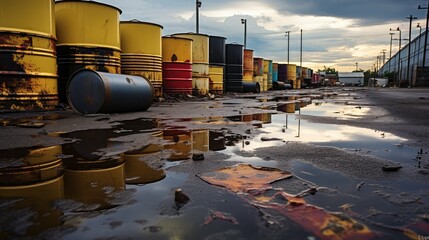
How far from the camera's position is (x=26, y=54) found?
764cm

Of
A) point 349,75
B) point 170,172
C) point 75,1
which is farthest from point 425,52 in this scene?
point 170,172

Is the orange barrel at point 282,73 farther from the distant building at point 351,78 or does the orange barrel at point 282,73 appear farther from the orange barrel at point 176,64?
the distant building at point 351,78

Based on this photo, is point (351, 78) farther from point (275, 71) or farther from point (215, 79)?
point (215, 79)

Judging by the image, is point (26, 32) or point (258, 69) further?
point (258, 69)

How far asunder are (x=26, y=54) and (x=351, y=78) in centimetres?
9340

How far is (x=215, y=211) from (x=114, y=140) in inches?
107

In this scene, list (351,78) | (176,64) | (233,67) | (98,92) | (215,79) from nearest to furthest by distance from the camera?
(98,92)
(176,64)
(215,79)
(233,67)
(351,78)

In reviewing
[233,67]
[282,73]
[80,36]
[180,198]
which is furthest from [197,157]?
[282,73]

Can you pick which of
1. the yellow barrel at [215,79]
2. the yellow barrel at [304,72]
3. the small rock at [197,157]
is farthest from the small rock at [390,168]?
the yellow barrel at [304,72]

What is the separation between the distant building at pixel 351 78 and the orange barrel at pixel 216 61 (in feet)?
250

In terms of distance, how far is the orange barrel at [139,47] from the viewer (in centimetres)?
1194

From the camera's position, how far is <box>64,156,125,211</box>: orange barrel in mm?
2115

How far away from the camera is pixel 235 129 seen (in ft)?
17.8

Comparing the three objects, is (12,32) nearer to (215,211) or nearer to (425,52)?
(215,211)
